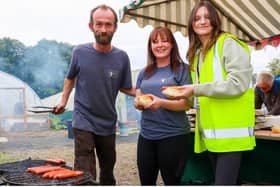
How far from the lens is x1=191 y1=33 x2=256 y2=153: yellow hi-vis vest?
1927 mm

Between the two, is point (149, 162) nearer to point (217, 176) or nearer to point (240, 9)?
point (217, 176)

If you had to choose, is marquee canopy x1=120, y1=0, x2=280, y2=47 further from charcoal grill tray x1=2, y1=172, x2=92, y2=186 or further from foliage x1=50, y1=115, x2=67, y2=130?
foliage x1=50, y1=115, x2=67, y2=130

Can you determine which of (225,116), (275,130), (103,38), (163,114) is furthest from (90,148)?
(275,130)

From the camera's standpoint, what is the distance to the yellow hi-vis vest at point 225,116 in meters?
1.93

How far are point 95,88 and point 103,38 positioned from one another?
1.45 feet

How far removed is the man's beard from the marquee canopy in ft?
7.63

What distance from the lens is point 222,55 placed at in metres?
1.92

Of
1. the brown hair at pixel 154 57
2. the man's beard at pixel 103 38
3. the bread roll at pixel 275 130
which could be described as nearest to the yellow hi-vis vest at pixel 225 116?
the brown hair at pixel 154 57

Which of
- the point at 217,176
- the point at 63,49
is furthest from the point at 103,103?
the point at 63,49

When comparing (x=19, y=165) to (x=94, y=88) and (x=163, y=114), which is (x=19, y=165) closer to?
(x=94, y=88)

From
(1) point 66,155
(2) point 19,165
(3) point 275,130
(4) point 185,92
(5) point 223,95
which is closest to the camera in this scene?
(5) point 223,95

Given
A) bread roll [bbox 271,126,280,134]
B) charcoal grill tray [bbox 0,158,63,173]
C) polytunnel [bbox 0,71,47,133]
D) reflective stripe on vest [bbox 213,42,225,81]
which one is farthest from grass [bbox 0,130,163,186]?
polytunnel [bbox 0,71,47,133]

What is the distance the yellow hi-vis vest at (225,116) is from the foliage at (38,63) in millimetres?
18892

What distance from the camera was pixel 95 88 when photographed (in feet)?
9.86
